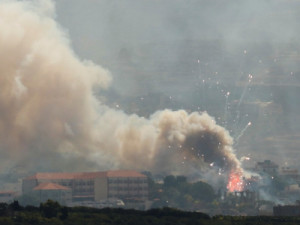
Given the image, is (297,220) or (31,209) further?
(297,220)

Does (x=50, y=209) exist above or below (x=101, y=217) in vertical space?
above

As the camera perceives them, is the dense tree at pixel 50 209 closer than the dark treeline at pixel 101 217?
No

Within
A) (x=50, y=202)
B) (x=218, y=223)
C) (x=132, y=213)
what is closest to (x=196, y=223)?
(x=218, y=223)

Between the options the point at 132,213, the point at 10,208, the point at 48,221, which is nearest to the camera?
the point at 48,221

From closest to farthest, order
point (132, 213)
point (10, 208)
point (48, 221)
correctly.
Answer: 1. point (48, 221)
2. point (10, 208)
3. point (132, 213)

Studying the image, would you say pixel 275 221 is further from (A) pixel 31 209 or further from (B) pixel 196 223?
(A) pixel 31 209

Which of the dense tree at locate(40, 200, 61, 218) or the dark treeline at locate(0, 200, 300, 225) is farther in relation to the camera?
the dense tree at locate(40, 200, 61, 218)

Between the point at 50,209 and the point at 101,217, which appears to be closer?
the point at 50,209

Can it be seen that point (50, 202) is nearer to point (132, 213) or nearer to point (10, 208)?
point (10, 208)
